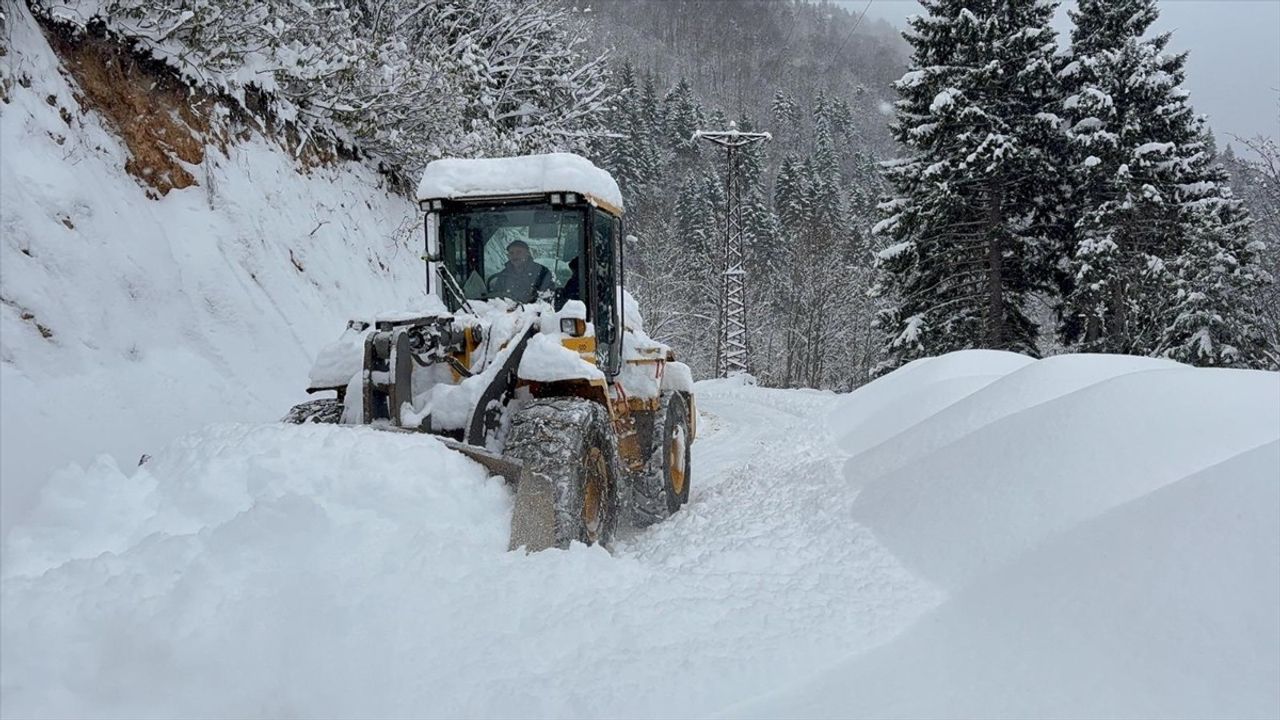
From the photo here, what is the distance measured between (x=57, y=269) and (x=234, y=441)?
13.4ft

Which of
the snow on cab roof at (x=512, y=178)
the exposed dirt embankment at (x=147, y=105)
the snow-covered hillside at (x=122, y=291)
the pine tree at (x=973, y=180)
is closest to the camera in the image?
the snow on cab roof at (x=512, y=178)

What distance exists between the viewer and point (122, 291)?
7.11 metres

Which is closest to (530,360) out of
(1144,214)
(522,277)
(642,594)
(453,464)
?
(522,277)

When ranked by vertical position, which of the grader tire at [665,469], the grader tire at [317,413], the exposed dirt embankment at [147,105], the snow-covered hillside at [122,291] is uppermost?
the exposed dirt embankment at [147,105]

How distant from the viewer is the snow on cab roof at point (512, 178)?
5691 mm

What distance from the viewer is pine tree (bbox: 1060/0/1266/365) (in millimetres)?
16547

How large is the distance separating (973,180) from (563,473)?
691 inches

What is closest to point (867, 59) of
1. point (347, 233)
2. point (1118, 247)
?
point (1118, 247)

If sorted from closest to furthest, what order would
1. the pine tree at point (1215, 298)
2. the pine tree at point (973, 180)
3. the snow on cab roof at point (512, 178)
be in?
1. the snow on cab roof at point (512, 178)
2. the pine tree at point (1215, 298)
3. the pine tree at point (973, 180)

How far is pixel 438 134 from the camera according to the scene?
13.2 metres

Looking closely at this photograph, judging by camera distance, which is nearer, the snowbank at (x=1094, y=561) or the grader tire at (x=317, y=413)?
the snowbank at (x=1094, y=561)

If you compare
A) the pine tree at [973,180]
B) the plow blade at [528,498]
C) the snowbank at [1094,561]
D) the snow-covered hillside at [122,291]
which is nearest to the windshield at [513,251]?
the plow blade at [528,498]

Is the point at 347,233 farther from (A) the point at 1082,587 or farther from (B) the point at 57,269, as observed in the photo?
(A) the point at 1082,587

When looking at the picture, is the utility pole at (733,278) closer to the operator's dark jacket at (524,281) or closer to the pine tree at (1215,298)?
the pine tree at (1215,298)
